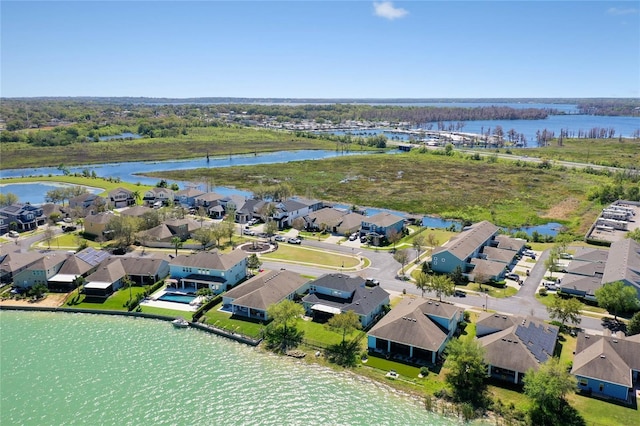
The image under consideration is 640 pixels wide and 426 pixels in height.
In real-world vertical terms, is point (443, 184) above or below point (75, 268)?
above

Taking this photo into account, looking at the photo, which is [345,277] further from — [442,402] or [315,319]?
[442,402]

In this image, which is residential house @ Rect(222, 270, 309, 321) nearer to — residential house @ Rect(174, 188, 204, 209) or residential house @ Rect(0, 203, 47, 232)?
residential house @ Rect(174, 188, 204, 209)

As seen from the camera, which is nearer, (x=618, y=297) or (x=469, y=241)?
(x=618, y=297)

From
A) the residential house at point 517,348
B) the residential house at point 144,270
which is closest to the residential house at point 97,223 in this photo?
the residential house at point 144,270

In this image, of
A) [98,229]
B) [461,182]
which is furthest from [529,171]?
[98,229]

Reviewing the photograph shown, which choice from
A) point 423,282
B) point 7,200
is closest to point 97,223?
point 7,200

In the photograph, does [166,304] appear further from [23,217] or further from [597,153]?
[597,153]
